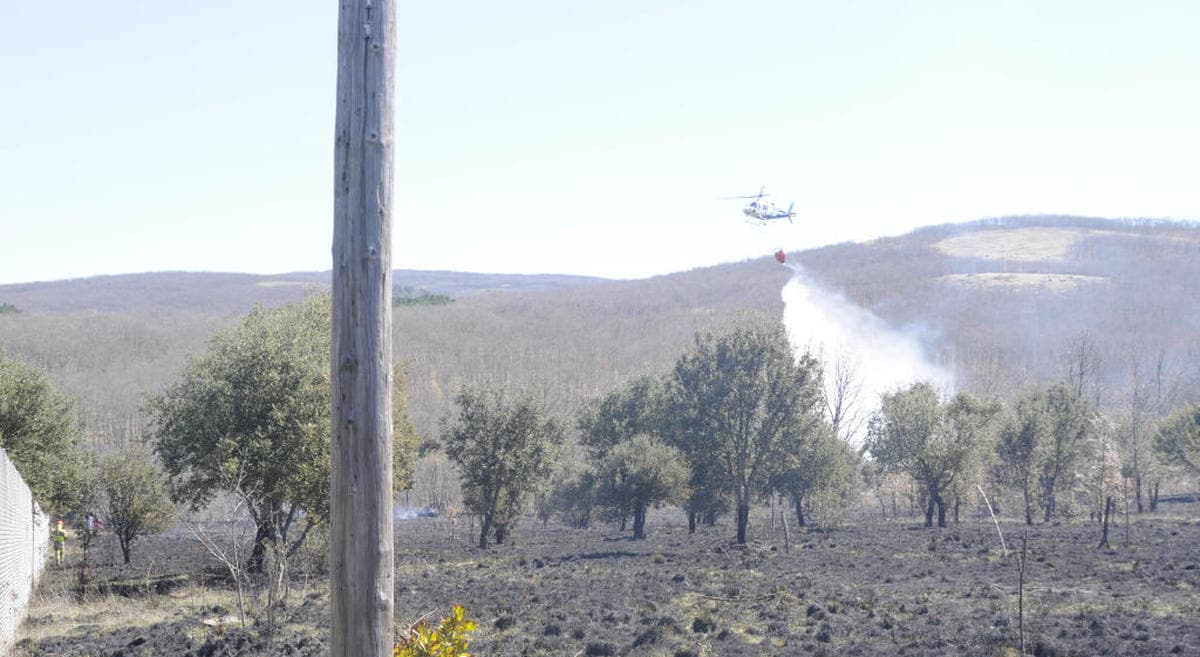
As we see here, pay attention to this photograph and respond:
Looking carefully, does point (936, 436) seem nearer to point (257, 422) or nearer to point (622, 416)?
point (622, 416)

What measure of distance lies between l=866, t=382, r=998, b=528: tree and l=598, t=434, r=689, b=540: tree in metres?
13.5

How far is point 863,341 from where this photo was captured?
125312mm

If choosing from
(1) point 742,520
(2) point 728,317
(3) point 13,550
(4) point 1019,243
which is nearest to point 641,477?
(1) point 742,520

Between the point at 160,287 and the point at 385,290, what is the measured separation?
188 metres

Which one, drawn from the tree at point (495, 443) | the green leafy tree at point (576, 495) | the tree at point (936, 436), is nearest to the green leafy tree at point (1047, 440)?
the tree at point (936, 436)

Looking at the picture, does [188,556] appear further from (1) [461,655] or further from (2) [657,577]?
(1) [461,655]

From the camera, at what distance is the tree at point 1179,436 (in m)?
59.3

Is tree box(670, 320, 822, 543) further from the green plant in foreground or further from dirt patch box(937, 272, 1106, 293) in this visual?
dirt patch box(937, 272, 1106, 293)

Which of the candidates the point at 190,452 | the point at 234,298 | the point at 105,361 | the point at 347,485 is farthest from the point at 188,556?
the point at 234,298

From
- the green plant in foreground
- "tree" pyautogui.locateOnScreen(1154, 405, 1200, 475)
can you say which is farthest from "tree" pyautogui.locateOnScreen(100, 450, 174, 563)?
"tree" pyautogui.locateOnScreen(1154, 405, 1200, 475)

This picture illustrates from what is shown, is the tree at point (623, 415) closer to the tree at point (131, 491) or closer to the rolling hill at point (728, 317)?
the rolling hill at point (728, 317)

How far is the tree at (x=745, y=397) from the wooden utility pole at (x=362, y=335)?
38.2 meters

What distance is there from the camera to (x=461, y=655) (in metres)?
5.64

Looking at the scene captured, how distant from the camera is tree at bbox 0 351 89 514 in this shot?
2498 centimetres
